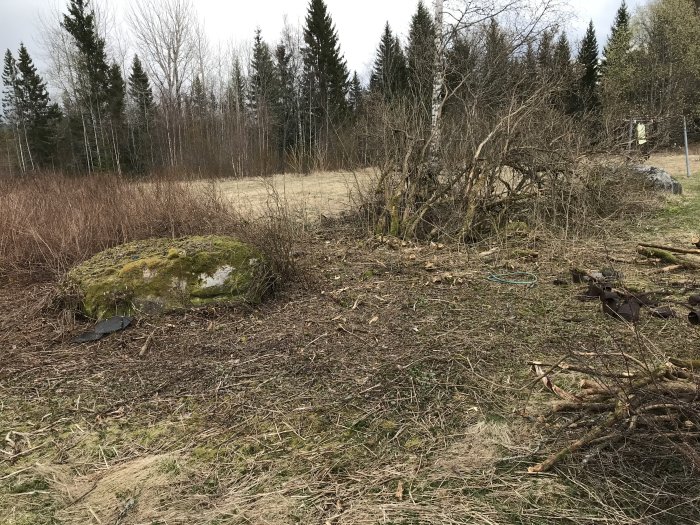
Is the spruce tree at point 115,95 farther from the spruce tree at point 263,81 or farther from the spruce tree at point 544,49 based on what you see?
the spruce tree at point 544,49

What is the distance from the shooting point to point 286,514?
1.88 metres

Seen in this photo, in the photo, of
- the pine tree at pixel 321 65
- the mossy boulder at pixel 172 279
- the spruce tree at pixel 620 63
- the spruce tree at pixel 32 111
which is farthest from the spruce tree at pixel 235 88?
the mossy boulder at pixel 172 279

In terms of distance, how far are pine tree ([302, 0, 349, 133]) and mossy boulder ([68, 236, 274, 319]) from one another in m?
28.3

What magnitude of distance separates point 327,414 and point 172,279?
2.15 meters

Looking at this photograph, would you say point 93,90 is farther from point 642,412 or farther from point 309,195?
point 642,412

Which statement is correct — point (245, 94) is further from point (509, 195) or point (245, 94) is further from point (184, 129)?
point (509, 195)

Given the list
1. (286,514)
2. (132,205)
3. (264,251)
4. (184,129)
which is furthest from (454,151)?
(184,129)

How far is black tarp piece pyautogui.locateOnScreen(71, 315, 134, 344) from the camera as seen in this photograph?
144 inches

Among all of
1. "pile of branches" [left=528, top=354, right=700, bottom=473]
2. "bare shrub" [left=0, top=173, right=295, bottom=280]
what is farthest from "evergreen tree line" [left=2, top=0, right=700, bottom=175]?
"pile of branches" [left=528, top=354, right=700, bottom=473]

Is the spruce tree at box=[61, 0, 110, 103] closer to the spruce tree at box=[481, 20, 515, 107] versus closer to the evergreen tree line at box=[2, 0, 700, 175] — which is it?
the evergreen tree line at box=[2, 0, 700, 175]

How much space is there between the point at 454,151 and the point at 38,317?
5634mm

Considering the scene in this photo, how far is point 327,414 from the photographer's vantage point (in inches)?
101

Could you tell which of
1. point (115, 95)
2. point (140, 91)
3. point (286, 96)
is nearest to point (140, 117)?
point (140, 91)

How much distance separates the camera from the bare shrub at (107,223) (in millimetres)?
5152
